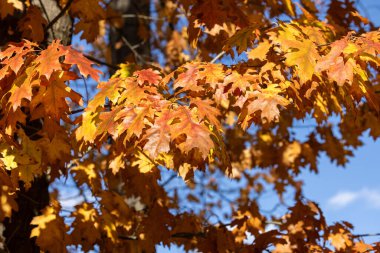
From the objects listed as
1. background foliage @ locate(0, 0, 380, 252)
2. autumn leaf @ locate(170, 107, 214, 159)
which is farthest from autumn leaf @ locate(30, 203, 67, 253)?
autumn leaf @ locate(170, 107, 214, 159)

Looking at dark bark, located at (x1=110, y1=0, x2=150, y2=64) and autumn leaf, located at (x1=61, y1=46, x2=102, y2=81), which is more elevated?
dark bark, located at (x1=110, y1=0, x2=150, y2=64)

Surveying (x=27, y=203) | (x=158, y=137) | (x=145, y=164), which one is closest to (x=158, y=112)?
(x=158, y=137)

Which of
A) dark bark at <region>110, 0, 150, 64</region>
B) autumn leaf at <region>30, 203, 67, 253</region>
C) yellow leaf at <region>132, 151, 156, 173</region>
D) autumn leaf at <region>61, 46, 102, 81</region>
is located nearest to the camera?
autumn leaf at <region>61, 46, 102, 81</region>

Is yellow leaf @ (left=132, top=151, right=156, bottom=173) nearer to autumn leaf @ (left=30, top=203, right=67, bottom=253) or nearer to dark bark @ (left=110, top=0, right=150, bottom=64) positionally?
autumn leaf @ (left=30, top=203, right=67, bottom=253)

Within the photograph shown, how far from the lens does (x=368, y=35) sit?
2768 mm

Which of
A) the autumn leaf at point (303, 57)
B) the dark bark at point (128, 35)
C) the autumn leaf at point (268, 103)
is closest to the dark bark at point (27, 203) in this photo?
the autumn leaf at point (268, 103)

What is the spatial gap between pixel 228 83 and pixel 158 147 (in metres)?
0.74

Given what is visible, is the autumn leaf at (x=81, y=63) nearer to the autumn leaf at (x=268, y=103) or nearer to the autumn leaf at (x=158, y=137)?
the autumn leaf at (x=158, y=137)

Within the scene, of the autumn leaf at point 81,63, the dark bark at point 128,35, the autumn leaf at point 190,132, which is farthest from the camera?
the dark bark at point 128,35

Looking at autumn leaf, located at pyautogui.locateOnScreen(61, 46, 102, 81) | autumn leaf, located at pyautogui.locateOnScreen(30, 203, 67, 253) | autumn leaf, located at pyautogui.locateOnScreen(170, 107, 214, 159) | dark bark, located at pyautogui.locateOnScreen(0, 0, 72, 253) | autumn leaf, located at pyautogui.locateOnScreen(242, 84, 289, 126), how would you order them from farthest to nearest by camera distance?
dark bark, located at pyautogui.locateOnScreen(0, 0, 72, 253) < autumn leaf, located at pyautogui.locateOnScreen(30, 203, 67, 253) < autumn leaf, located at pyautogui.locateOnScreen(61, 46, 102, 81) < autumn leaf, located at pyautogui.locateOnScreen(242, 84, 289, 126) < autumn leaf, located at pyautogui.locateOnScreen(170, 107, 214, 159)

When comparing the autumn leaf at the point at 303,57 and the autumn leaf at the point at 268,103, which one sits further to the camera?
the autumn leaf at the point at 303,57

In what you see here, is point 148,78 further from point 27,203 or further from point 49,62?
point 27,203

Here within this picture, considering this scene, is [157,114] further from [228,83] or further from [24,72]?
[24,72]

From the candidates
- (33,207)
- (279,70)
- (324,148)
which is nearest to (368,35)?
(279,70)
